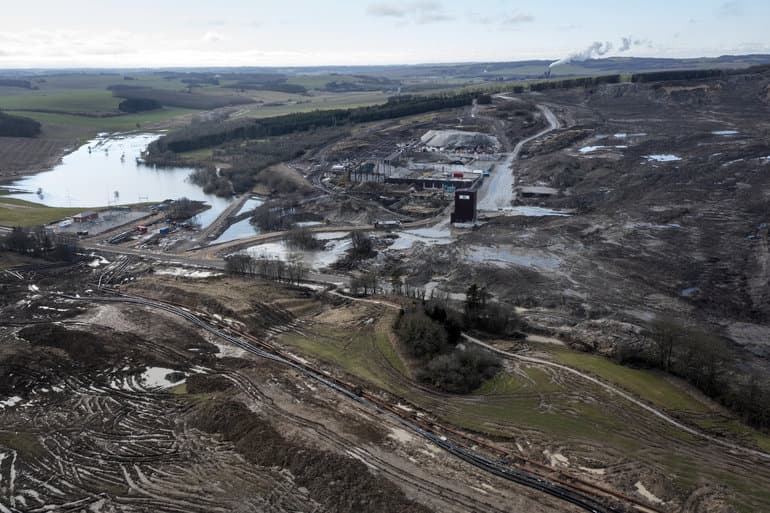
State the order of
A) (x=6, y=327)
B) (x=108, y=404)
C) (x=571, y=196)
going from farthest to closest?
(x=571, y=196)
(x=6, y=327)
(x=108, y=404)

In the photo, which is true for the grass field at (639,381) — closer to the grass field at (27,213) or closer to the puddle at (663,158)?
the grass field at (27,213)

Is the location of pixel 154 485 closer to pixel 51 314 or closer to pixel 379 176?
pixel 51 314

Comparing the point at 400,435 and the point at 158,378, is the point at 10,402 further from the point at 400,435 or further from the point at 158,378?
the point at 400,435

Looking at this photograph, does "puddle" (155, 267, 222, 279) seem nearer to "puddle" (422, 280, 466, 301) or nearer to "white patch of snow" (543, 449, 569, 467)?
"puddle" (422, 280, 466, 301)

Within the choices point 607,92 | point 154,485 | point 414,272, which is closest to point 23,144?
point 414,272

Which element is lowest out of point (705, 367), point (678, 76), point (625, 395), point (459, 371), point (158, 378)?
A: point (158, 378)

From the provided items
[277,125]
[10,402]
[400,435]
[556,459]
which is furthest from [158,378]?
[277,125]

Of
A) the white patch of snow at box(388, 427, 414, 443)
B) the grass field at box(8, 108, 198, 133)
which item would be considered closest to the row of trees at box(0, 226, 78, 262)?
the white patch of snow at box(388, 427, 414, 443)
